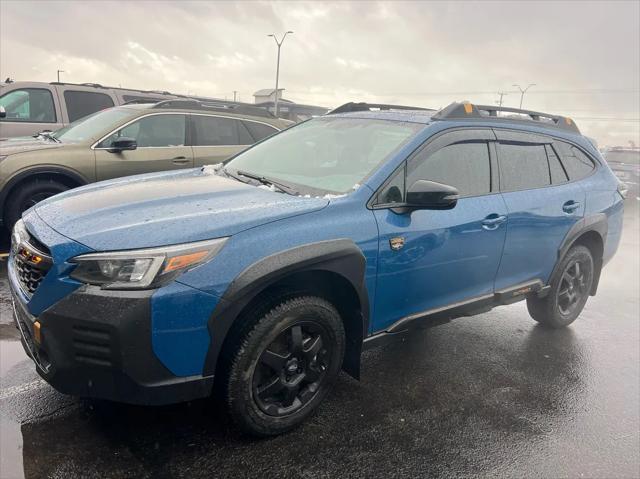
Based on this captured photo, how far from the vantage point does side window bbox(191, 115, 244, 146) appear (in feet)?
22.3

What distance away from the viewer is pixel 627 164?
1262cm

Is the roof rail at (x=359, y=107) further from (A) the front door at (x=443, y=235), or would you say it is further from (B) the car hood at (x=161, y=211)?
(B) the car hood at (x=161, y=211)

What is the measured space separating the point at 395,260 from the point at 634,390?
2.23 m

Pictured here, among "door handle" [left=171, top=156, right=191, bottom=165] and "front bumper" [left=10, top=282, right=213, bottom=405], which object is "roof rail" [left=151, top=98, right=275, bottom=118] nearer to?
"door handle" [left=171, top=156, right=191, bottom=165]

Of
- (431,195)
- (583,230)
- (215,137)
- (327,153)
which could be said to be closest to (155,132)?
(215,137)

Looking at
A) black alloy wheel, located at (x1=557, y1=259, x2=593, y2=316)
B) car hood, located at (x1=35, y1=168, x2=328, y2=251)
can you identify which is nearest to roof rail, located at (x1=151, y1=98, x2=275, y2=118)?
car hood, located at (x1=35, y1=168, x2=328, y2=251)

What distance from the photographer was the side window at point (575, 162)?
168 inches

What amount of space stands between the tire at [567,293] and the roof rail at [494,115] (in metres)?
1.11

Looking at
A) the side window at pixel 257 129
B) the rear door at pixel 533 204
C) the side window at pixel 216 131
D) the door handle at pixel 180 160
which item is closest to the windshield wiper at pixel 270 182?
the rear door at pixel 533 204

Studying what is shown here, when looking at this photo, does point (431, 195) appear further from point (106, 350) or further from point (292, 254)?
point (106, 350)

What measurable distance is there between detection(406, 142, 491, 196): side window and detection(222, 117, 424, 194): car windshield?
21 centimetres

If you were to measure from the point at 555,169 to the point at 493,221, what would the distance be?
1140mm

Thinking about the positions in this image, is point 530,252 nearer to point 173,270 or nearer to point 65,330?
point 173,270

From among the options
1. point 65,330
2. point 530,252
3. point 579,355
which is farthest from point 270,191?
point 579,355
